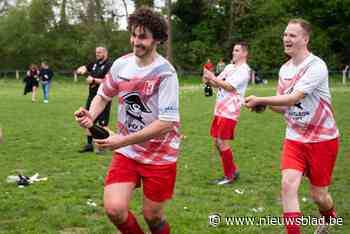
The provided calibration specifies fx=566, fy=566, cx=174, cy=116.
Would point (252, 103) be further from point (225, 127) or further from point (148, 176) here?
point (225, 127)

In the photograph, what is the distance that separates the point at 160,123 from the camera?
4641 millimetres

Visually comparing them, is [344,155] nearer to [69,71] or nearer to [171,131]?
[171,131]

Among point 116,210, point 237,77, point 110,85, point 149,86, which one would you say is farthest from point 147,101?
point 237,77

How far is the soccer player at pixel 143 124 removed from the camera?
4609mm

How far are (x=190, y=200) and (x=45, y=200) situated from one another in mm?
1906

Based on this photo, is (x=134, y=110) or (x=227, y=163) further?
(x=227, y=163)

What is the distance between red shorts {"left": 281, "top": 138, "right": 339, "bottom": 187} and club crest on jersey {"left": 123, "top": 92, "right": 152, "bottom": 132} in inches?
63.5

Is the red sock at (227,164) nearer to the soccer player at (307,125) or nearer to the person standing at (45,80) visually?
the soccer player at (307,125)

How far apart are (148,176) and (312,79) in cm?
185

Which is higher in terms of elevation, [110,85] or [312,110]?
[110,85]

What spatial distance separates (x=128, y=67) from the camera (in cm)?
484

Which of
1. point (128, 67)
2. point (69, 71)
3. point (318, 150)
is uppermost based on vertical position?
point (128, 67)

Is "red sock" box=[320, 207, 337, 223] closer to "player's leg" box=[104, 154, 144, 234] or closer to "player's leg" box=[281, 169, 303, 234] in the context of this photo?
"player's leg" box=[281, 169, 303, 234]

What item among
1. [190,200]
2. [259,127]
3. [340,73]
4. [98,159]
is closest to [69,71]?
[340,73]
